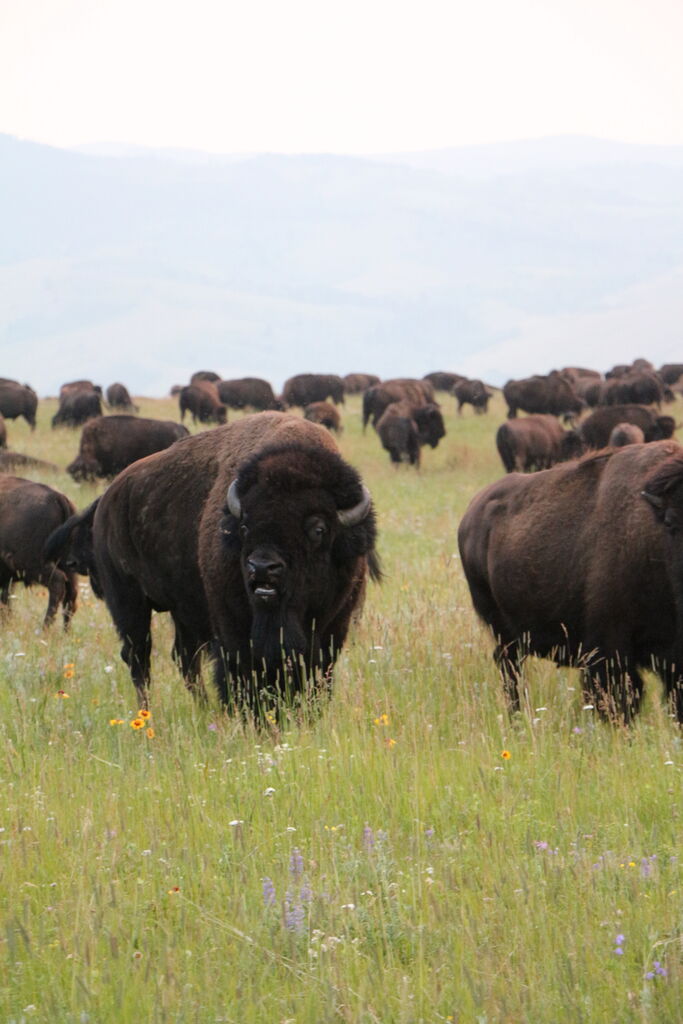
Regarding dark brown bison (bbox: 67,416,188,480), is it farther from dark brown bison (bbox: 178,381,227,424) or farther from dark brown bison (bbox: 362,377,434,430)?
dark brown bison (bbox: 178,381,227,424)

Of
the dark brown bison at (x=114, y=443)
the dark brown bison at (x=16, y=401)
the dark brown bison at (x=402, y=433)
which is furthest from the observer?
the dark brown bison at (x=16, y=401)

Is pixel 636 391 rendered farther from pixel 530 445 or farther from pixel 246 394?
pixel 530 445

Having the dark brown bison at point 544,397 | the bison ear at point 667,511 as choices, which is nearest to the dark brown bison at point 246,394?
the dark brown bison at point 544,397

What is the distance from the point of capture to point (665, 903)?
12.2ft

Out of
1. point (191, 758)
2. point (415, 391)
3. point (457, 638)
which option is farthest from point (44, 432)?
point (191, 758)

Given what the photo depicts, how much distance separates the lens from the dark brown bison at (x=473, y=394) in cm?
5078

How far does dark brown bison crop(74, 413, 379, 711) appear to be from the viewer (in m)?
6.16

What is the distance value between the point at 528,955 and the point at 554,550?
3.99 metres

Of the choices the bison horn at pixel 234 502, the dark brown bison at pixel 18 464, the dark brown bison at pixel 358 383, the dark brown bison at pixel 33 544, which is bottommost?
the dark brown bison at pixel 358 383

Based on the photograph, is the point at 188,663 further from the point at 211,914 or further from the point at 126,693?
the point at 211,914

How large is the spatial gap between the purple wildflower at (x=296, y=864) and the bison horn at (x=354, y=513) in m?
Answer: 2.49

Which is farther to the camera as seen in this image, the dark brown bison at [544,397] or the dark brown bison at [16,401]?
the dark brown bison at [544,397]

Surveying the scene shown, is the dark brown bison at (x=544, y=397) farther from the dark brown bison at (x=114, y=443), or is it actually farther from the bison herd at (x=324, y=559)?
the bison herd at (x=324, y=559)

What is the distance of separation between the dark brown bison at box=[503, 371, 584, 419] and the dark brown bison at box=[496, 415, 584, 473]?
16.0m
